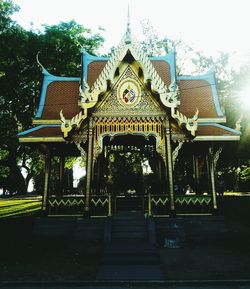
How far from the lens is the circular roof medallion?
38.1 feet

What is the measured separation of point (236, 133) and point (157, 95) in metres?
3.50

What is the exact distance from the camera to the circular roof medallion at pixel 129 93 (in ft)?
38.1

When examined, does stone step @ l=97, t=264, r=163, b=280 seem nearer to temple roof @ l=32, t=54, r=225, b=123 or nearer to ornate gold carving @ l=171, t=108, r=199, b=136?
ornate gold carving @ l=171, t=108, r=199, b=136

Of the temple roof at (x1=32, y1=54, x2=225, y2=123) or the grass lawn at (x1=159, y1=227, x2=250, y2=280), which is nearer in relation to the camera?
the grass lawn at (x1=159, y1=227, x2=250, y2=280)

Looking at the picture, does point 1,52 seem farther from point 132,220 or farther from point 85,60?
point 132,220

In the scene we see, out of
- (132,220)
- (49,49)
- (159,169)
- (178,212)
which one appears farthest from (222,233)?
(49,49)

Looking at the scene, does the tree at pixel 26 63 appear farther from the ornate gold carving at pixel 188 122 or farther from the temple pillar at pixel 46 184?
the ornate gold carving at pixel 188 122

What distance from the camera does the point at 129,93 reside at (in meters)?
11.7

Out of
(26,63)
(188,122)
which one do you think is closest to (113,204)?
(188,122)

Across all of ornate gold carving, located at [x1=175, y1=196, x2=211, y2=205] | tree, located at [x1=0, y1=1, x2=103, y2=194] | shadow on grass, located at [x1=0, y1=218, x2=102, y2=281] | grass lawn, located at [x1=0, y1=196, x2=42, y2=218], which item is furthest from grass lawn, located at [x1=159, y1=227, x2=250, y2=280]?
tree, located at [x1=0, y1=1, x2=103, y2=194]

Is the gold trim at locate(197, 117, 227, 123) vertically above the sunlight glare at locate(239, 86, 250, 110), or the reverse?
the sunlight glare at locate(239, 86, 250, 110)

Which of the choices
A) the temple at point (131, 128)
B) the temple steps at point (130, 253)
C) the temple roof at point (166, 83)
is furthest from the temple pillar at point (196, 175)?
the temple steps at point (130, 253)

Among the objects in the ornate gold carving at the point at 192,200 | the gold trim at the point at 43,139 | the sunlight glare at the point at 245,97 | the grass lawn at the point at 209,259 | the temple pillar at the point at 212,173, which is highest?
the sunlight glare at the point at 245,97

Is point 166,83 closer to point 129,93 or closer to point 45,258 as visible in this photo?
point 129,93
